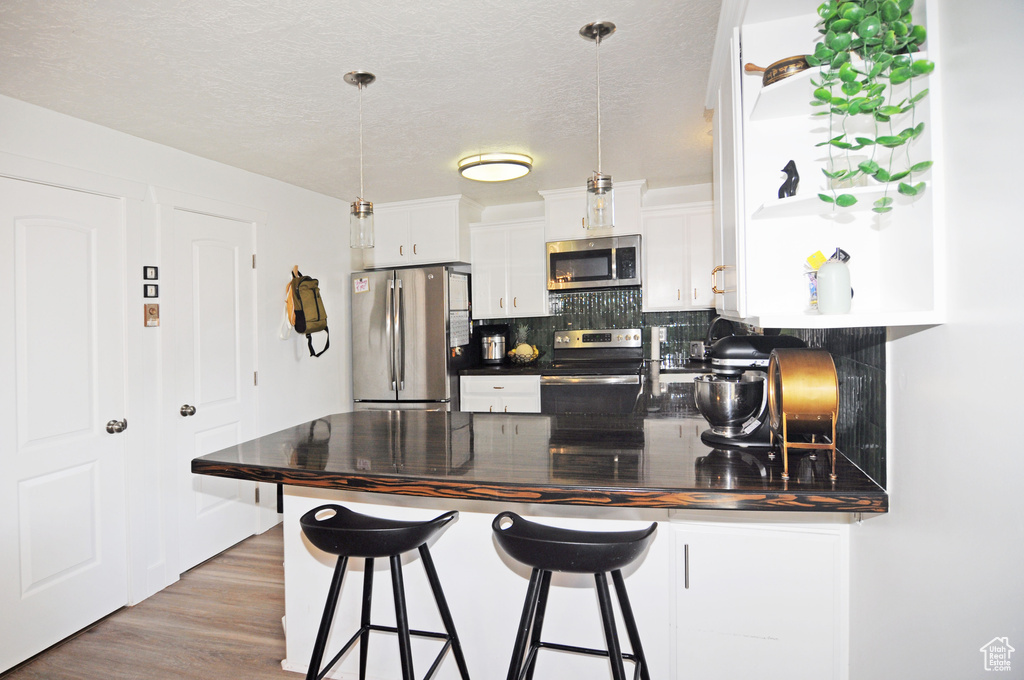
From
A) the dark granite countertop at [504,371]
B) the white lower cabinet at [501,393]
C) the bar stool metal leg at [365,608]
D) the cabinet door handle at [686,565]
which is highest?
the dark granite countertop at [504,371]

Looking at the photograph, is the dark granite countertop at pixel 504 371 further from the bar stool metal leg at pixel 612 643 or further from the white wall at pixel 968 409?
the white wall at pixel 968 409

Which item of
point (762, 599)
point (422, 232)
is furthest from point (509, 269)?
point (762, 599)

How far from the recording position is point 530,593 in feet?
4.75

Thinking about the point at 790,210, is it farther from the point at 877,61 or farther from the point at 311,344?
the point at 311,344

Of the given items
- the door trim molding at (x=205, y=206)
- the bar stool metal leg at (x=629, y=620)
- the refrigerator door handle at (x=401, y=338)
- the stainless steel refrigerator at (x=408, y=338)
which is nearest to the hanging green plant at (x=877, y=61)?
the bar stool metal leg at (x=629, y=620)

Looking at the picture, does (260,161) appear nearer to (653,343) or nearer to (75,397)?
(75,397)

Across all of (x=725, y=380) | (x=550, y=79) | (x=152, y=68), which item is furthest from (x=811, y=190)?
(x=152, y=68)

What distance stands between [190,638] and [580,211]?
3.58 meters

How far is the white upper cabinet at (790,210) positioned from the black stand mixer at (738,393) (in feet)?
0.79

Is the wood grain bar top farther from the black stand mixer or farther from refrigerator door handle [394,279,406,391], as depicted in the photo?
refrigerator door handle [394,279,406,391]

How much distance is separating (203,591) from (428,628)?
176cm

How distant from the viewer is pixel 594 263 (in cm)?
435

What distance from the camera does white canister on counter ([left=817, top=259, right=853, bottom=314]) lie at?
4.13 ft

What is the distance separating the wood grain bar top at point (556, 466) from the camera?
4.39 ft
